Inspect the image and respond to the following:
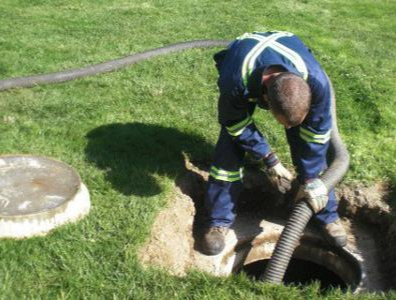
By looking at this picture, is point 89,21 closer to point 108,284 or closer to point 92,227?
point 92,227

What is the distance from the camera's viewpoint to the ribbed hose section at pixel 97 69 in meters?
6.62

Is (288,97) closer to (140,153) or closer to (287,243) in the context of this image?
(287,243)

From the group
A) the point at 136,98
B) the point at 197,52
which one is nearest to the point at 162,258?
the point at 136,98

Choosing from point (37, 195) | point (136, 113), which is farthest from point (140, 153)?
point (37, 195)

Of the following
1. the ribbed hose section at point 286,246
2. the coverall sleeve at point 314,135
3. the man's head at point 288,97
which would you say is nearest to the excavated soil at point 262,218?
the ribbed hose section at point 286,246

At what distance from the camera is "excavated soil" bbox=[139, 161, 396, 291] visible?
15.6ft

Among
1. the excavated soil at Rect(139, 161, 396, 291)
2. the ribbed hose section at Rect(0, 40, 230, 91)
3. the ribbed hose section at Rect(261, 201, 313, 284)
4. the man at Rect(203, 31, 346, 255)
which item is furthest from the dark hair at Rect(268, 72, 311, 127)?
the ribbed hose section at Rect(0, 40, 230, 91)

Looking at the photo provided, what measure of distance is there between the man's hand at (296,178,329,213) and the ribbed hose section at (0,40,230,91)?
11.6ft

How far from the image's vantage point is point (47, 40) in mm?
8016

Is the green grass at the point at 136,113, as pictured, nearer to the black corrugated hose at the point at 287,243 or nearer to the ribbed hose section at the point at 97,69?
the ribbed hose section at the point at 97,69

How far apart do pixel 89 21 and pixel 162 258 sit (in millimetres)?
5612

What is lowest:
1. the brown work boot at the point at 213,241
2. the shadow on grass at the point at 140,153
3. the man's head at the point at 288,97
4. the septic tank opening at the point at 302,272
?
the septic tank opening at the point at 302,272

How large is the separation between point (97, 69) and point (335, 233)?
355 centimetres

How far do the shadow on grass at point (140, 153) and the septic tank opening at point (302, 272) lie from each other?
1.19m
